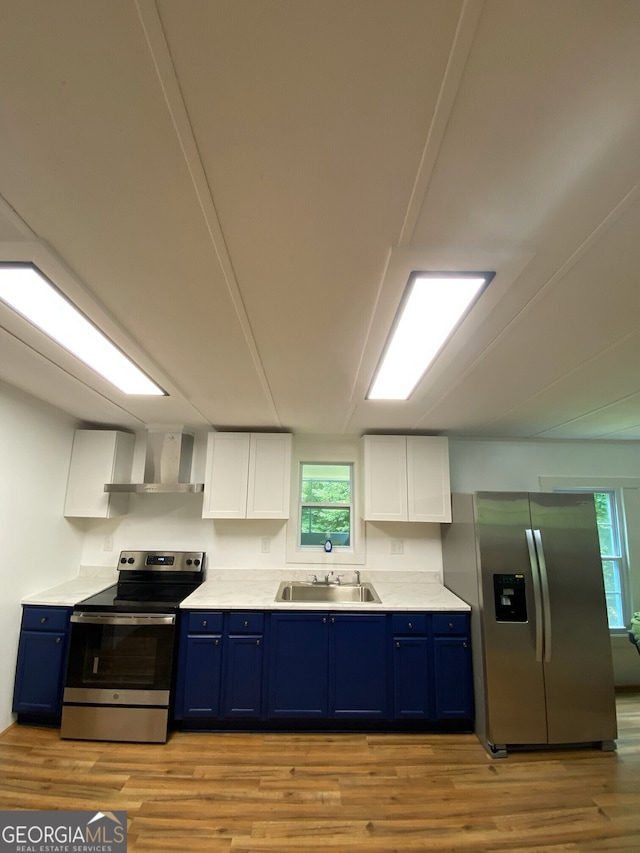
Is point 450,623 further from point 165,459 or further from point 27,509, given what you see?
point 27,509

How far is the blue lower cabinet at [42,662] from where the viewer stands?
2.62 m

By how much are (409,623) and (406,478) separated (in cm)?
117

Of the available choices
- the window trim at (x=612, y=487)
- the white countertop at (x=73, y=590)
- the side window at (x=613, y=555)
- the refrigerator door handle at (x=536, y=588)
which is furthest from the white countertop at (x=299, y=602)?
the side window at (x=613, y=555)

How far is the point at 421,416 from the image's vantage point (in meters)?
2.93

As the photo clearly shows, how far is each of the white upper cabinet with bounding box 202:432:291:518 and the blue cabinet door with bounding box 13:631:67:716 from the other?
1.36 meters

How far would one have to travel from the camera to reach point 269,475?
3.36 m

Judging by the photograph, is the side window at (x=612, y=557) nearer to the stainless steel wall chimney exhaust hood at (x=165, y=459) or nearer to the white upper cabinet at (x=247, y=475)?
the white upper cabinet at (x=247, y=475)

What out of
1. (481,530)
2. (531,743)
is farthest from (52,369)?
(531,743)

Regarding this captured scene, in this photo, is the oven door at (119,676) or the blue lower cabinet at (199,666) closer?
the oven door at (119,676)

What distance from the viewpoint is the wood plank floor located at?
73.2 inches

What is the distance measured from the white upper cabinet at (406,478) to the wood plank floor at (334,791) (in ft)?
5.29

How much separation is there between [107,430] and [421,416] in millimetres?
2837

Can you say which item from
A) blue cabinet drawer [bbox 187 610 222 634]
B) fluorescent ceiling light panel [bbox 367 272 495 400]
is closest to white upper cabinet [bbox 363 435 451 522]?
fluorescent ceiling light panel [bbox 367 272 495 400]

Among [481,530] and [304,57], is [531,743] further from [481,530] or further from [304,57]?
[304,57]
